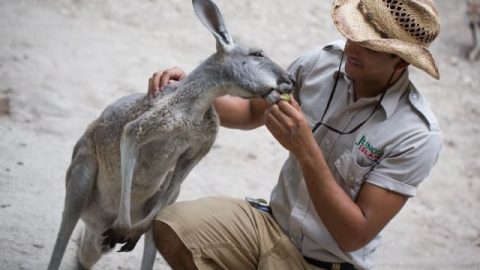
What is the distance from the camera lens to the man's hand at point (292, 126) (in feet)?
8.14

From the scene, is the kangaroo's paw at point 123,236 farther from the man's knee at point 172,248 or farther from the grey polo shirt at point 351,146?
the grey polo shirt at point 351,146

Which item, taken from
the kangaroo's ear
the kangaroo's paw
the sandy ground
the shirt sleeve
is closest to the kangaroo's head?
the kangaroo's ear

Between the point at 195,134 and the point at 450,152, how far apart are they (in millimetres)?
3800

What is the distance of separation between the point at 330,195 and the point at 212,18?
0.78 metres

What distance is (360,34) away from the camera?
8.39ft

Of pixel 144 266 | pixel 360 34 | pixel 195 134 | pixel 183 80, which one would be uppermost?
pixel 360 34

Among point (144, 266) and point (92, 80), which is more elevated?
point (144, 266)

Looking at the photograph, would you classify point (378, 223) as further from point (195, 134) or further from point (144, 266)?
point (144, 266)

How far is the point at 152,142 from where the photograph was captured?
280cm

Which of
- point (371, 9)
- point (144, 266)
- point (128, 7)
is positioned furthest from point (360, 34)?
point (128, 7)

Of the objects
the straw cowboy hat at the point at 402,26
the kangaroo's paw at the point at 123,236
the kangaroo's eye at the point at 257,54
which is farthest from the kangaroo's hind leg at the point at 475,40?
the kangaroo's paw at the point at 123,236

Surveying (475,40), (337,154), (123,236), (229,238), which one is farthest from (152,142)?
(475,40)

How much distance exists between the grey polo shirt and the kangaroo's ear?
0.48 meters

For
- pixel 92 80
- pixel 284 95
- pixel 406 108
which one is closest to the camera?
pixel 284 95
